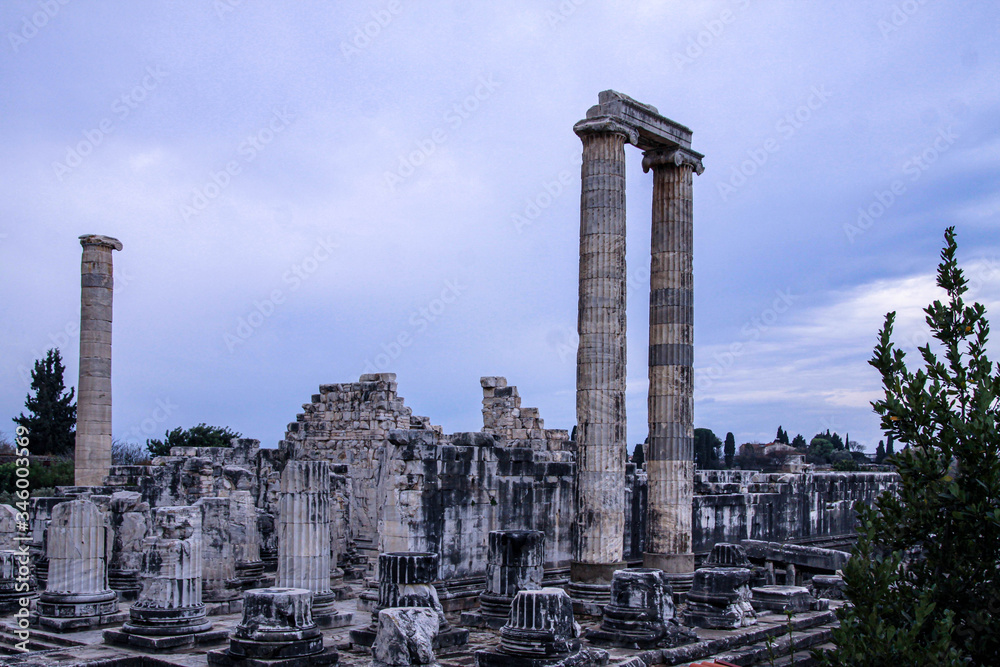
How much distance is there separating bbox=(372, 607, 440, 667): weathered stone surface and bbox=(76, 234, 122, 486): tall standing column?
60.5 feet

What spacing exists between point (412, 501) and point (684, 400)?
636cm

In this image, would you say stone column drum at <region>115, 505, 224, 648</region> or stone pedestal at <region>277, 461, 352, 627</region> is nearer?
stone column drum at <region>115, 505, 224, 648</region>

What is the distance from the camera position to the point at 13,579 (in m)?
→ 15.6

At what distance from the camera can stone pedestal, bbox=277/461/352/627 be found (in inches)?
551

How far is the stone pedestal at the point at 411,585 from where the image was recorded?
40.2 feet

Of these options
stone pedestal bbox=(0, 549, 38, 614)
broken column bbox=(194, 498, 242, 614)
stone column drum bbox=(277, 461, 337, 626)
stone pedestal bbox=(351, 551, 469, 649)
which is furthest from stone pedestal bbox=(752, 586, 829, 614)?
stone pedestal bbox=(0, 549, 38, 614)

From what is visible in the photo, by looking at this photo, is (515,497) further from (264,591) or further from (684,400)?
(264,591)

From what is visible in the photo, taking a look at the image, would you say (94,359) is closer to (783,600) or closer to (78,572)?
(78,572)

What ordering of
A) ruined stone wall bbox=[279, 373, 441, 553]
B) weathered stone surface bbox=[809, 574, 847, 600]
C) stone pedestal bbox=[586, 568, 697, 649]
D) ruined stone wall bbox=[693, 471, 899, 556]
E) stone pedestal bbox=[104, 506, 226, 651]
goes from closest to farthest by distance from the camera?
stone pedestal bbox=[104, 506, 226, 651], stone pedestal bbox=[586, 568, 697, 649], weathered stone surface bbox=[809, 574, 847, 600], ruined stone wall bbox=[279, 373, 441, 553], ruined stone wall bbox=[693, 471, 899, 556]

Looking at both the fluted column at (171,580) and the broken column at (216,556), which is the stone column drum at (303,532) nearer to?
the fluted column at (171,580)

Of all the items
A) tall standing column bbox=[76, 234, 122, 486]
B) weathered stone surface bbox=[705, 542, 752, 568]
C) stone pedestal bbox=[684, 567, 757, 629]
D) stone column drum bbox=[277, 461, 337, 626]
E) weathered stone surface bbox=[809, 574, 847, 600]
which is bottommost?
weathered stone surface bbox=[809, 574, 847, 600]

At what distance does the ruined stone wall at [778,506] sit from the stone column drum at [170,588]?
1215 centimetres

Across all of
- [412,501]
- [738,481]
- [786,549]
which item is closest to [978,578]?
[412,501]

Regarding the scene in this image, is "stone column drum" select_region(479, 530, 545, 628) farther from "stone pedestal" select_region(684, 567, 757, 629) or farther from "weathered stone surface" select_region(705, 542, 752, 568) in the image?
"weathered stone surface" select_region(705, 542, 752, 568)
